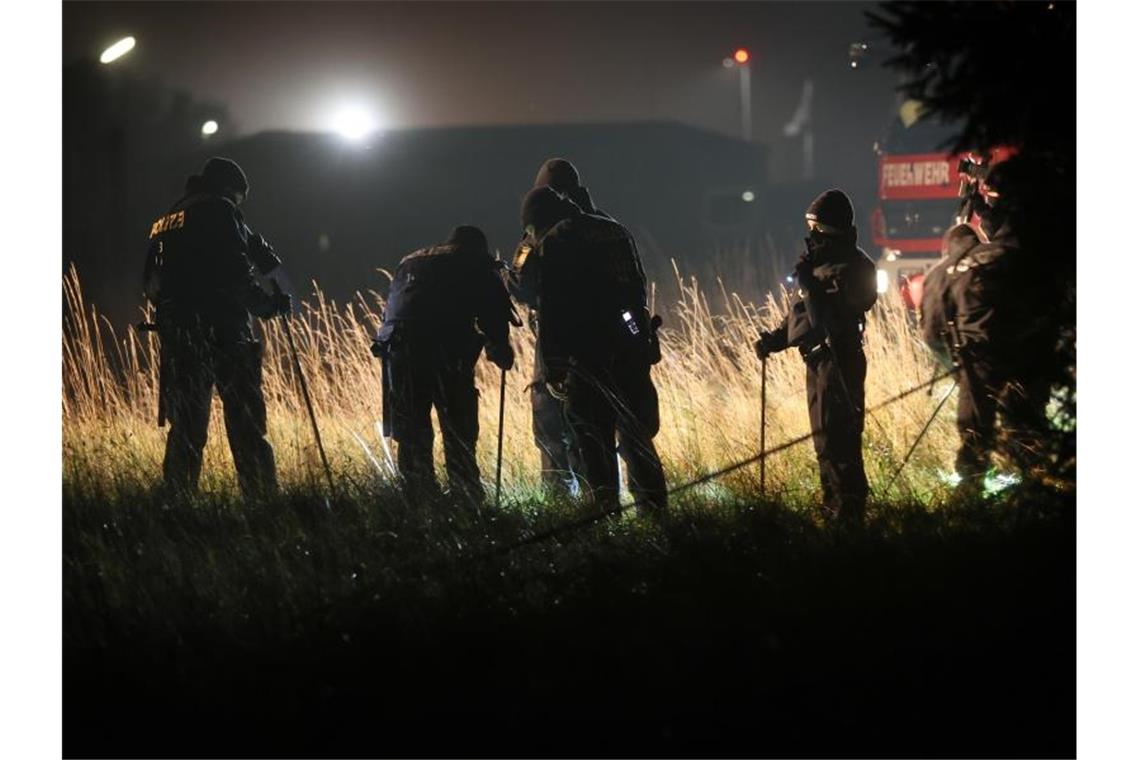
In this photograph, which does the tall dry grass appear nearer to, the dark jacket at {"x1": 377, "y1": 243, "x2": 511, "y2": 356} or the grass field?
the grass field

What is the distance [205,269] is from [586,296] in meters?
2.19


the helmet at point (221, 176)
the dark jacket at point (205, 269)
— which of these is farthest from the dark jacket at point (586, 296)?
the helmet at point (221, 176)

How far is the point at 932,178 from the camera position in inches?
722

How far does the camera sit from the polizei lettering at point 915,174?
18.2 m

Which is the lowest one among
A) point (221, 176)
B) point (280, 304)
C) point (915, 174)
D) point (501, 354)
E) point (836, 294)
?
point (501, 354)

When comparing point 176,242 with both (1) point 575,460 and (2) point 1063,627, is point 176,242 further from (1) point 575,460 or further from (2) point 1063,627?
(2) point 1063,627

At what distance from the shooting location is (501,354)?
776 centimetres

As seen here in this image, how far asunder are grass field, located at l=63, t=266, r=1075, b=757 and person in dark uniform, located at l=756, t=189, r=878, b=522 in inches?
9.0

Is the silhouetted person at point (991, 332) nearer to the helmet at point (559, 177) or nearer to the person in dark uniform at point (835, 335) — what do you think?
the person in dark uniform at point (835, 335)

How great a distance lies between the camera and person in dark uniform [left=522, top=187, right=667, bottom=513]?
7113 millimetres

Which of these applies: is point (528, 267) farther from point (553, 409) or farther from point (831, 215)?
point (831, 215)

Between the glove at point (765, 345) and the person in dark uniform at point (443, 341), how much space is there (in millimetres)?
1363

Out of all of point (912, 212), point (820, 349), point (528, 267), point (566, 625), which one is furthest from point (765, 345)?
point (912, 212)

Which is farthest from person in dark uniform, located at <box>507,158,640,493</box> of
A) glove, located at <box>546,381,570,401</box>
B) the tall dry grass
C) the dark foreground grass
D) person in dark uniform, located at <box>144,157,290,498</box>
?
person in dark uniform, located at <box>144,157,290,498</box>
